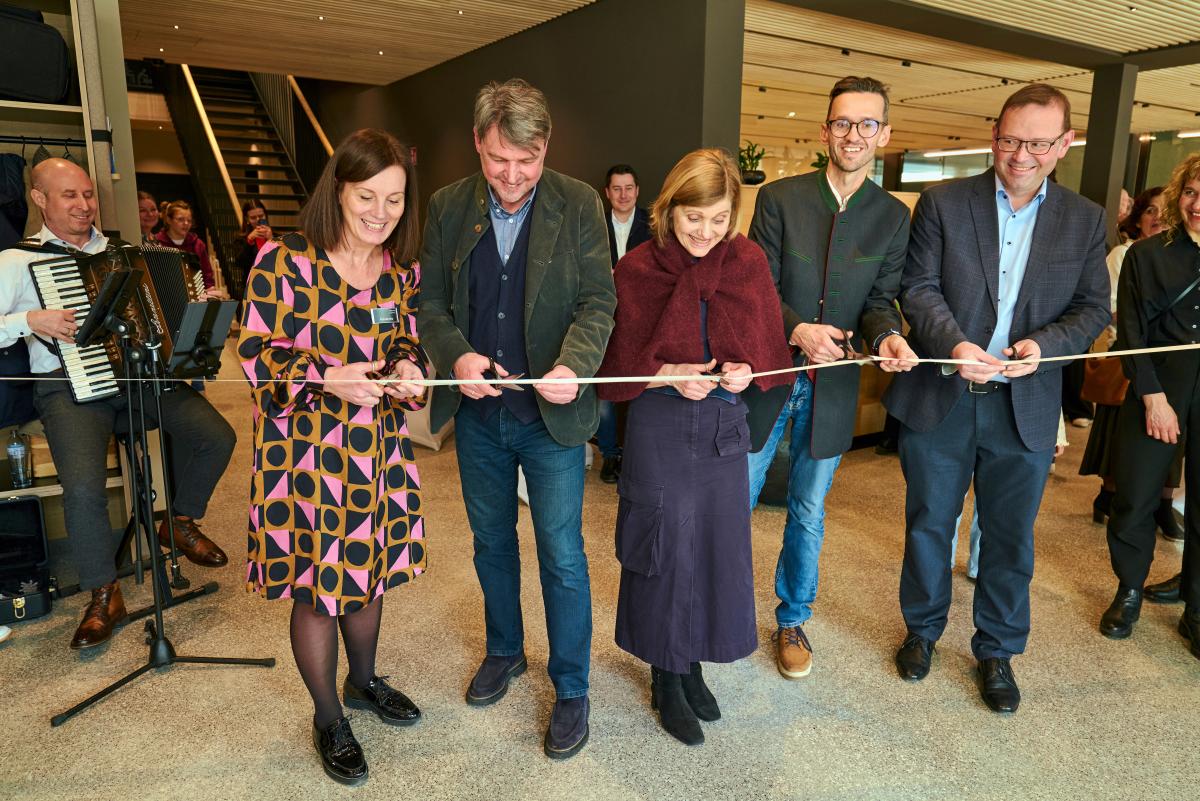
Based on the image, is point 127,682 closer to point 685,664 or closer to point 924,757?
point 685,664

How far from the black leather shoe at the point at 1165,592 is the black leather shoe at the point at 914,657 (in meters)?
1.34

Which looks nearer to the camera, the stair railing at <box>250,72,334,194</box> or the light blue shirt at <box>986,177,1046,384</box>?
the light blue shirt at <box>986,177,1046,384</box>

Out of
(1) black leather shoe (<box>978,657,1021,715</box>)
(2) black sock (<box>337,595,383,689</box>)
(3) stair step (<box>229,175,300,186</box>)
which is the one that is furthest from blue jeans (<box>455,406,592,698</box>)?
(3) stair step (<box>229,175,300,186</box>)

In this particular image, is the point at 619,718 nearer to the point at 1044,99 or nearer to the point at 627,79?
the point at 1044,99

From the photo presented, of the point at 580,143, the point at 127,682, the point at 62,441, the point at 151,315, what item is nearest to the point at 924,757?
the point at 127,682

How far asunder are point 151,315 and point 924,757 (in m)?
3.18

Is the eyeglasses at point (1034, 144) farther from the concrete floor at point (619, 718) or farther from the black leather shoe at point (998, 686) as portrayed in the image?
the concrete floor at point (619, 718)

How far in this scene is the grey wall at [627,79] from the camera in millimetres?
5438

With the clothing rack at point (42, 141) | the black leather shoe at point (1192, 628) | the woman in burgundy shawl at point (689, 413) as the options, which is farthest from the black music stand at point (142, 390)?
the black leather shoe at point (1192, 628)

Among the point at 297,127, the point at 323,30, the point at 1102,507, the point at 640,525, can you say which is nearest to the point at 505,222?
the point at 640,525

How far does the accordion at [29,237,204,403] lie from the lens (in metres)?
3.21

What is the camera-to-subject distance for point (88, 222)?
139 inches

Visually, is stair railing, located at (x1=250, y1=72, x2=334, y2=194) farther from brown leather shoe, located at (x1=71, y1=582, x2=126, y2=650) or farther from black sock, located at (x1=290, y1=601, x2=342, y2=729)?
black sock, located at (x1=290, y1=601, x2=342, y2=729)

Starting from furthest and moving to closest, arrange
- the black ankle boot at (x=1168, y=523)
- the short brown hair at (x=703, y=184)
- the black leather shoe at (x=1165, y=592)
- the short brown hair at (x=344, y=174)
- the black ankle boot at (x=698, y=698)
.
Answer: the black ankle boot at (x=1168, y=523) → the black leather shoe at (x=1165, y=592) → the black ankle boot at (x=698, y=698) → the short brown hair at (x=703, y=184) → the short brown hair at (x=344, y=174)
